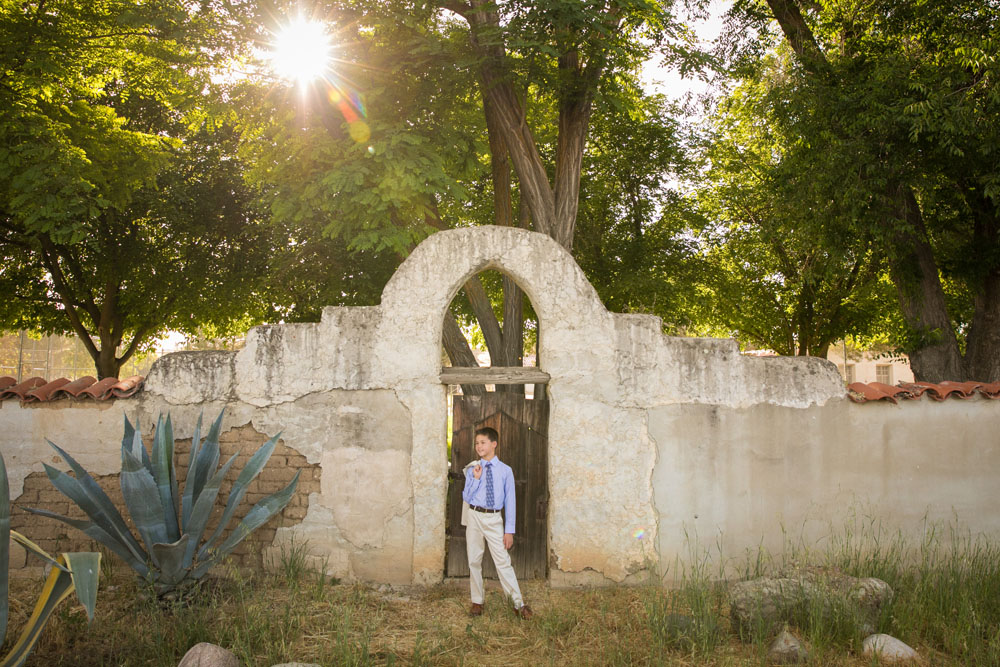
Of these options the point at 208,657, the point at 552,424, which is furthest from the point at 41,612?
the point at 552,424

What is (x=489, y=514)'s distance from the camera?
193 inches

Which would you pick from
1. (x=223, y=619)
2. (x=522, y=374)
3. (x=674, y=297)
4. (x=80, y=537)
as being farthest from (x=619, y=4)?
(x=80, y=537)

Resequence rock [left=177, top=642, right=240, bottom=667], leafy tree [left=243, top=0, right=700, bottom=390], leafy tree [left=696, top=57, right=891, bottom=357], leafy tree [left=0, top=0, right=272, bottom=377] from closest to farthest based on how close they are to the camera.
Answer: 1. rock [left=177, top=642, right=240, bottom=667]
2. leafy tree [left=243, top=0, right=700, bottom=390]
3. leafy tree [left=0, top=0, right=272, bottom=377]
4. leafy tree [left=696, top=57, right=891, bottom=357]

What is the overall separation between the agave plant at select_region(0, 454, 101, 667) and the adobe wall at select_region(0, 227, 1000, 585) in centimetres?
194

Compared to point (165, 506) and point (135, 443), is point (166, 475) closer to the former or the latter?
point (165, 506)

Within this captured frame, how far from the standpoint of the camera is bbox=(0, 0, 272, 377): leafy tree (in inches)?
322

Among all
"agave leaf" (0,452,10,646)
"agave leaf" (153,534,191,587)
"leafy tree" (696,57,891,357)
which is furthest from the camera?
"leafy tree" (696,57,891,357)

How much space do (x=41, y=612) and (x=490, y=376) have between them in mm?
3219

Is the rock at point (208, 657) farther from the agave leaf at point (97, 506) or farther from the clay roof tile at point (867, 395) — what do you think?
the clay roof tile at point (867, 395)

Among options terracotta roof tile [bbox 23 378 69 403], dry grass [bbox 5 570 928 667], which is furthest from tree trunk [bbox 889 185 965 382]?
terracotta roof tile [bbox 23 378 69 403]

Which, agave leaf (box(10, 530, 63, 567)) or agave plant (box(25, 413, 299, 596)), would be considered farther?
agave plant (box(25, 413, 299, 596))

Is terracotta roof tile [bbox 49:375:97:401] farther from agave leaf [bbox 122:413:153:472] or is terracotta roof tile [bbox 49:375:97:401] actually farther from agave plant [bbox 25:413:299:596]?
agave plant [bbox 25:413:299:596]

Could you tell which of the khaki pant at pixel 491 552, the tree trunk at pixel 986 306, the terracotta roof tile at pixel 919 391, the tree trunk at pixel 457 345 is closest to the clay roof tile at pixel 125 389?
the khaki pant at pixel 491 552

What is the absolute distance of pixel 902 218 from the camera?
8.51 metres
